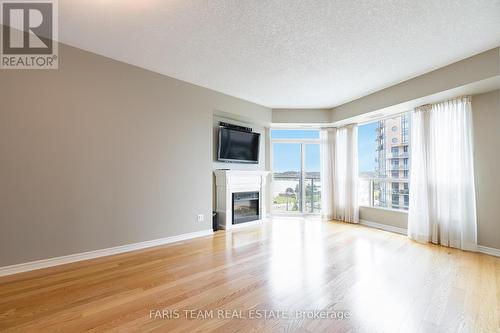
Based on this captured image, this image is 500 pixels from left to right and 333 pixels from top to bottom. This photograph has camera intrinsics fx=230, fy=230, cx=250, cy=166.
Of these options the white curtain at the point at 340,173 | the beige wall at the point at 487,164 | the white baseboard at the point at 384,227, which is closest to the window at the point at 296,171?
the white curtain at the point at 340,173

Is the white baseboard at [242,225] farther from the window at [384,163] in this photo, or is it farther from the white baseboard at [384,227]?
the window at [384,163]

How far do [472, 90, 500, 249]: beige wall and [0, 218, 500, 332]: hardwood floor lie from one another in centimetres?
44

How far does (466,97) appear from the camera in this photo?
3527mm

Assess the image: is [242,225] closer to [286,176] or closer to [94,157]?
[286,176]

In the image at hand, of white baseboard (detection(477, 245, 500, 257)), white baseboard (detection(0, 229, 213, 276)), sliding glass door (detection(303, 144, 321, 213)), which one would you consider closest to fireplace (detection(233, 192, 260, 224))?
white baseboard (detection(0, 229, 213, 276))

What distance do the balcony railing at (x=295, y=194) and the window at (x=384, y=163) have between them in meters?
1.14

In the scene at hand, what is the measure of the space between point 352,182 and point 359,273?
3.09 metres

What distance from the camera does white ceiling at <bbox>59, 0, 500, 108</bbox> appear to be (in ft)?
7.34

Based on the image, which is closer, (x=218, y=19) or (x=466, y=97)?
(x=218, y=19)

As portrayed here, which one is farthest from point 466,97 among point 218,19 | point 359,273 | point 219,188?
point 219,188

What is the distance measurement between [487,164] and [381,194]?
190 cm

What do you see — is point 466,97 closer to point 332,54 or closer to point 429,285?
point 332,54

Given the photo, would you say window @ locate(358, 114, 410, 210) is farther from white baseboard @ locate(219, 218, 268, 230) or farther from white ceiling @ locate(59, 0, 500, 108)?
white baseboard @ locate(219, 218, 268, 230)

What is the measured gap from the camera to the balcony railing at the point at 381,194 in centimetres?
466
